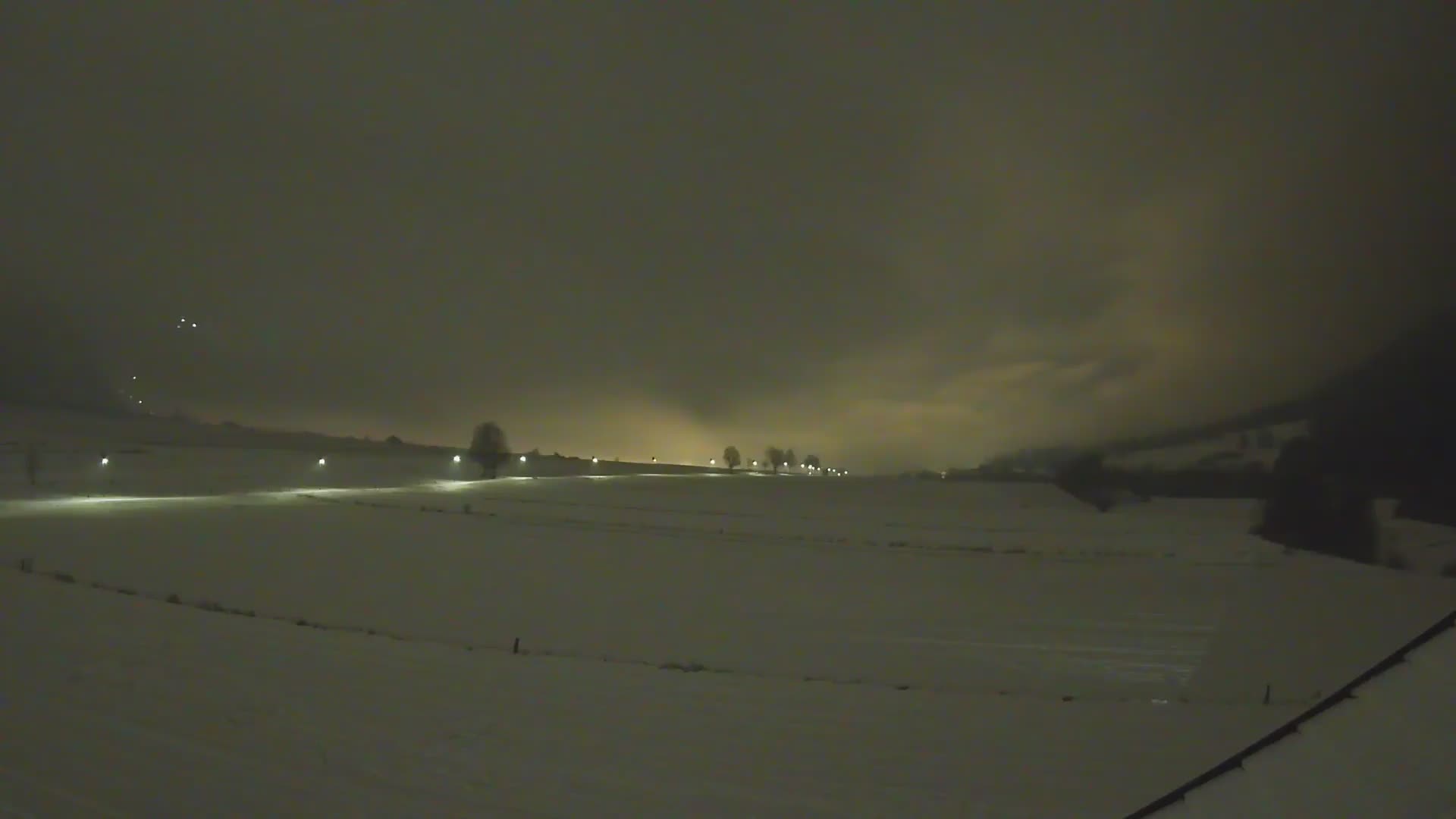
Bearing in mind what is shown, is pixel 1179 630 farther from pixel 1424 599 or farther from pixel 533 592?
pixel 533 592

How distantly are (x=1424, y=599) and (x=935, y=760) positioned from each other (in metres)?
9.28

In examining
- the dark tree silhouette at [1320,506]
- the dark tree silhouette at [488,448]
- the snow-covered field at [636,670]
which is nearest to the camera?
the snow-covered field at [636,670]

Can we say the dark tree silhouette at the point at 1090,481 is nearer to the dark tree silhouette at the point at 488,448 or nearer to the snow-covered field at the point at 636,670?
the snow-covered field at the point at 636,670

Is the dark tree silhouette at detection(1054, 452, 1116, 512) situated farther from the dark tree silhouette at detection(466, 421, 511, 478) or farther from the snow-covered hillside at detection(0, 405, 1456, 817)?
the dark tree silhouette at detection(466, 421, 511, 478)

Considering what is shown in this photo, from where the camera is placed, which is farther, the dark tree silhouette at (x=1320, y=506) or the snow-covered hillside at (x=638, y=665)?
the dark tree silhouette at (x=1320, y=506)

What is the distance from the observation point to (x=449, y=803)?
17.5 ft

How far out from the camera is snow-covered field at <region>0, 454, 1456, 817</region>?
577 centimetres

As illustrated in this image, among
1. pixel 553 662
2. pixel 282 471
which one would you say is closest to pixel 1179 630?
pixel 553 662

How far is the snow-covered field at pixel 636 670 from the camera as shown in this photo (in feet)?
18.9

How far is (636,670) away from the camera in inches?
373

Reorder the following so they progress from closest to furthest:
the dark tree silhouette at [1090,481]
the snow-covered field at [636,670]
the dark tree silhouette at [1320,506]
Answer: the snow-covered field at [636,670]
the dark tree silhouette at [1320,506]
the dark tree silhouette at [1090,481]

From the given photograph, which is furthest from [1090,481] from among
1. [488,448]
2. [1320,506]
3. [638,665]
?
[488,448]

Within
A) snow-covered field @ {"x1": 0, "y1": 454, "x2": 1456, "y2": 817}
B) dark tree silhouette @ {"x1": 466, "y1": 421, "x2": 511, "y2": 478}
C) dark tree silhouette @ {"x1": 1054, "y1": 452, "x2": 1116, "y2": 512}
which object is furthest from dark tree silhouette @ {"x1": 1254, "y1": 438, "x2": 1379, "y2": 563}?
dark tree silhouette @ {"x1": 466, "y1": 421, "x2": 511, "y2": 478}

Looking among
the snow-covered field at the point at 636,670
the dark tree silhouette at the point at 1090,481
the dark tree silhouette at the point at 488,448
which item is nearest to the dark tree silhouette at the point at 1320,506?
the snow-covered field at the point at 636,670
